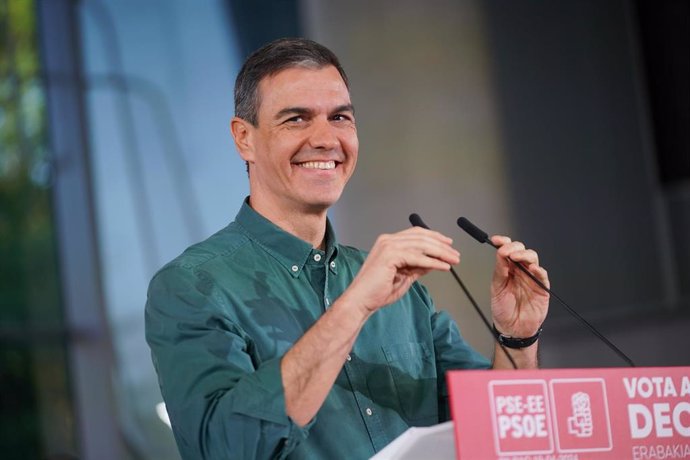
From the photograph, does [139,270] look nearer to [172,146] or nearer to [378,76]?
[172,146]

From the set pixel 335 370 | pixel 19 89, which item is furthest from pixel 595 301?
pixel 335 370

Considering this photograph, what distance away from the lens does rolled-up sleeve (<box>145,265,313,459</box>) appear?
1.49 m

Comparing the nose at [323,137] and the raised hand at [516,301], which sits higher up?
the nose at [323,137]

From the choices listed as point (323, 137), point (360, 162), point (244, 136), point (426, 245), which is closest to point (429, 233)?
point (426, 245)

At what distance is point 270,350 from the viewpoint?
175cm

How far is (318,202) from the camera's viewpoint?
1.94m

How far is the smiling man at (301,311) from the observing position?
1.52 metres

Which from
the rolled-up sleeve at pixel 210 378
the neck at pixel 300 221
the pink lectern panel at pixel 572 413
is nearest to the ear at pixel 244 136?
the neck at pixel 300 221

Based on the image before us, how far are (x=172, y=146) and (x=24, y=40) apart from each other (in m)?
0.69

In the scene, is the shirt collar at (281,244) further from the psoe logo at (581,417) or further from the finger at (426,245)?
the psoe logo at (581,417)

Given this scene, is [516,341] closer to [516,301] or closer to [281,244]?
[516,301]

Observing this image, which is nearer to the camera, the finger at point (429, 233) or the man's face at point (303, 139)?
the finger at point (429, 233)

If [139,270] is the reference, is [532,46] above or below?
above

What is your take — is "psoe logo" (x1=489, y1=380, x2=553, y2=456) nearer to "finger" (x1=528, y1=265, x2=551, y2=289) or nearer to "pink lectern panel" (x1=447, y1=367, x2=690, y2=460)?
"pink lectern panel" (x1=447, y1=367, x2=690, y2=460)
